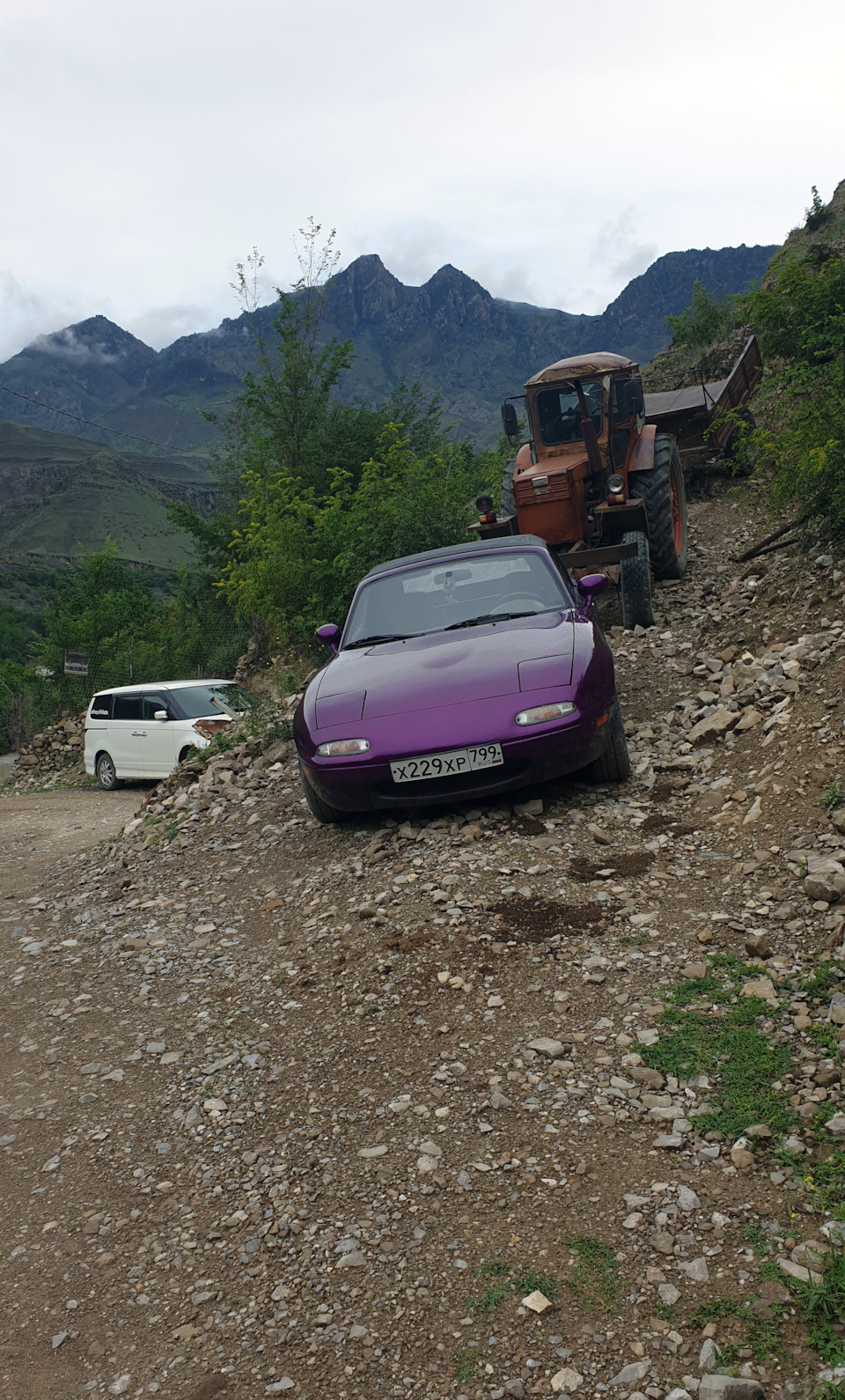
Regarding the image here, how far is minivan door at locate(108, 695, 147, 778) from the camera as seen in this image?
1438 cm

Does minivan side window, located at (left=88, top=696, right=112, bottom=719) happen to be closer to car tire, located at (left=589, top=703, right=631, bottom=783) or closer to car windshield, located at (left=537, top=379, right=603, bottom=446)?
car windshield, located at (left=537, top=379, right=603, bottom=446)

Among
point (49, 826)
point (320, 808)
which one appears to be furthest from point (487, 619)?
point (49, 826)

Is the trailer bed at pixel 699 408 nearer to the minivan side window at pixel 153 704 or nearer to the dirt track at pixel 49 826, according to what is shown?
the minivan side window at pixel 153 704

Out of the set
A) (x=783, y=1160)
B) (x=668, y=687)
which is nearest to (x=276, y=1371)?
(x=783, y=1160)

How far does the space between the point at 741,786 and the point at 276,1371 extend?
361 centimetres

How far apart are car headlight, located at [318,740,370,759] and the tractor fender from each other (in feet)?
21.8

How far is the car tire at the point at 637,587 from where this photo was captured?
9.13 m

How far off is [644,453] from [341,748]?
23.1 ft

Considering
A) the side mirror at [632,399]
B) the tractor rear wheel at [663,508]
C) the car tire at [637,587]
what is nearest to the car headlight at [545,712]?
the car tire at [637,587]

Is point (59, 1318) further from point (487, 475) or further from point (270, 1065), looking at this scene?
point (487, 475)

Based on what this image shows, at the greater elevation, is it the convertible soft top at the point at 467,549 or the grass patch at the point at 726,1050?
the convertible soft top at the point at 467,549

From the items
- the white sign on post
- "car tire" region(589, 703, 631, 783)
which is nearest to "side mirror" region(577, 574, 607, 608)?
"car tire" region(589, 703, 631, 783)

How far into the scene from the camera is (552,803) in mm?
5133

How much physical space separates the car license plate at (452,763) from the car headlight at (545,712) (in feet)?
0.63
